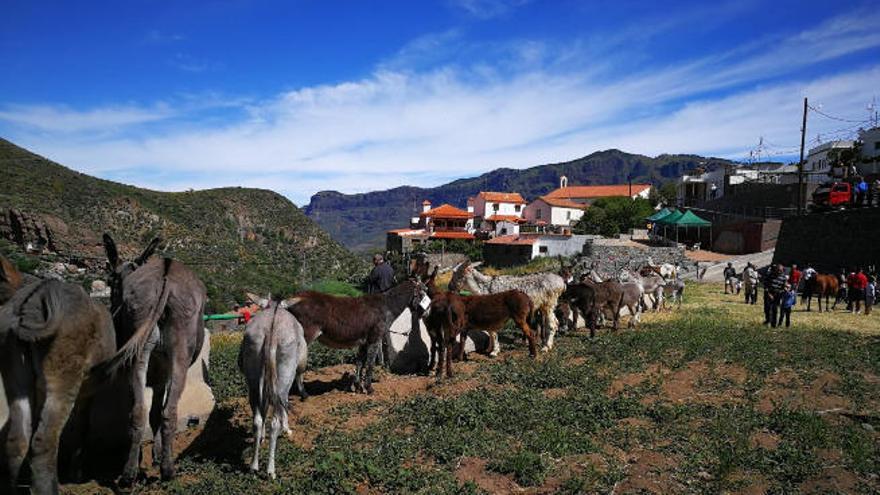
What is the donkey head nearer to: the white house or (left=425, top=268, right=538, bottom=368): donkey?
(left=425, top=268, right=538, bottom=368): donkey

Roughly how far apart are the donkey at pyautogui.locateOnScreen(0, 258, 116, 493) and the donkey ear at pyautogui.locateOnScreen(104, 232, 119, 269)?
4.47 ft

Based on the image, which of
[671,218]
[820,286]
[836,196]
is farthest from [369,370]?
[671,218]

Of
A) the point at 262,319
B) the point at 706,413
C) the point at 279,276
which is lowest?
the point at 279,276

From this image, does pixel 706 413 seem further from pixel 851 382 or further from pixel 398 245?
pixel 398 245

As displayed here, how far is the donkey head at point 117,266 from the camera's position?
6.51 meters

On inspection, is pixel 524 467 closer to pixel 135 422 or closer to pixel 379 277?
pixel 135 422

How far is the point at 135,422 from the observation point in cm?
571

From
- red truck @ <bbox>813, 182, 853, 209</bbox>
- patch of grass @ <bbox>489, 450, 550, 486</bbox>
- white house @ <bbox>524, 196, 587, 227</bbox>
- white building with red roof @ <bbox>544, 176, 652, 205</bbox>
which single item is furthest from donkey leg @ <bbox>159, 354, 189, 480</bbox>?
white building with red roof @ <bbox>544, 176, 652, 205</bbox>

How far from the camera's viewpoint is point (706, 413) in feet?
29.0

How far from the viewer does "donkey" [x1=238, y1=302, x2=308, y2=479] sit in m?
6.50

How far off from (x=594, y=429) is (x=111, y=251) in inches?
264

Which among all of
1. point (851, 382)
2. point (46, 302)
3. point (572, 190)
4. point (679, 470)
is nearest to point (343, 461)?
point (46, 302)

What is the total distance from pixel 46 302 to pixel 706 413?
28.8 ft

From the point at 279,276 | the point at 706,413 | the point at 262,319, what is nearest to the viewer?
the point at 262,319
